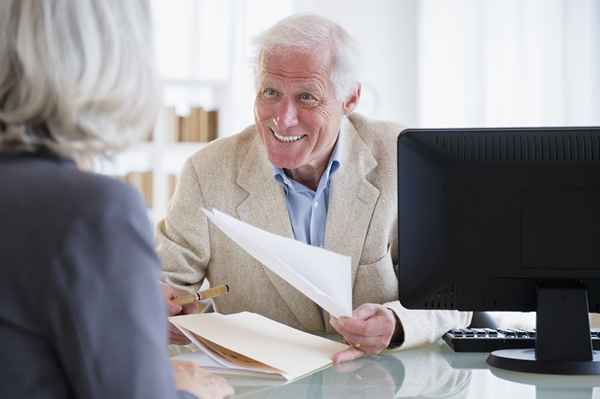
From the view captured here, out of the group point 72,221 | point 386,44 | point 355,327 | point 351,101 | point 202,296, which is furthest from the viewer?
point 386,44

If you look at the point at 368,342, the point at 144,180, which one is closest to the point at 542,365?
the point at 368,342

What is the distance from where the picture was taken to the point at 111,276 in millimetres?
875

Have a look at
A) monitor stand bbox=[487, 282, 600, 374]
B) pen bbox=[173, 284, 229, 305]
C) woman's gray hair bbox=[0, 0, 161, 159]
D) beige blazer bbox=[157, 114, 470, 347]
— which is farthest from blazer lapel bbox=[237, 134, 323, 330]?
woman's gray hair bbox=[0, 0, 161, 159]

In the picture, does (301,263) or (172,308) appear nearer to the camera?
(301,263)

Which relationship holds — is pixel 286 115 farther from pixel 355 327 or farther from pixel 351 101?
pixel 355 327

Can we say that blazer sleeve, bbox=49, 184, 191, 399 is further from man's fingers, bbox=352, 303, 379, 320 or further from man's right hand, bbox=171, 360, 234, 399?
man's fingers, bbox=352, 303, 379, 320

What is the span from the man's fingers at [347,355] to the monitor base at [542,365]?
0.87 feet

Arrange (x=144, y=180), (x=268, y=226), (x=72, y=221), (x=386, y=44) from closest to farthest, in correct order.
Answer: (x=72, y=221) → (x=268, y=226) → (x=144, y=180) → (x=386, y=44)

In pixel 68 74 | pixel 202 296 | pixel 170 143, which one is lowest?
pixel 202 296

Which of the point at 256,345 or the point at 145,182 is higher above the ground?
the point at 145,182

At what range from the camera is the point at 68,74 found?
0.93 meters

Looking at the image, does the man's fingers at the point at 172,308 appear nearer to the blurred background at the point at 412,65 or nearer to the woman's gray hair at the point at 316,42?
the woman's gray hair at the point at 316,42

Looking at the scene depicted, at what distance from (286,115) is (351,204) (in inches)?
11.7

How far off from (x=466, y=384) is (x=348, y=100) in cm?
110
